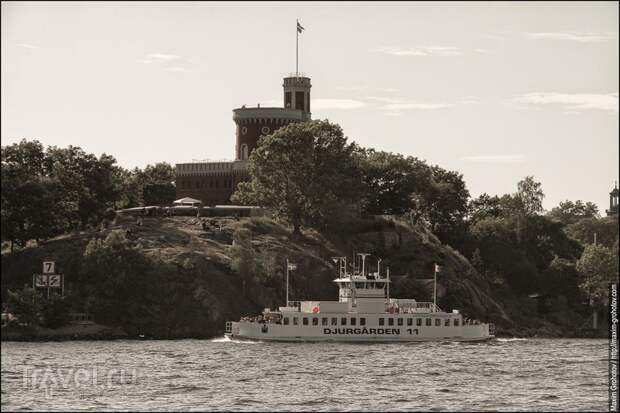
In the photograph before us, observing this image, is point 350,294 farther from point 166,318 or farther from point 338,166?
point 338,166

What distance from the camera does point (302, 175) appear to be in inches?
6811

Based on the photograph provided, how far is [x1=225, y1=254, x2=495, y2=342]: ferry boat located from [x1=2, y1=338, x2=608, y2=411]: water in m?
3.01

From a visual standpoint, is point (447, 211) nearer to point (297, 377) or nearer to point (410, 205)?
point (410, 205)

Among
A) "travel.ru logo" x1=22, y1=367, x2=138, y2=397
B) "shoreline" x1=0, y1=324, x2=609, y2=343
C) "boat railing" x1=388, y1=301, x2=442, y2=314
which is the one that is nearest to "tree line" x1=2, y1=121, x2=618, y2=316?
"shoreline" x1=0, y1=324, x2=609, y2=343

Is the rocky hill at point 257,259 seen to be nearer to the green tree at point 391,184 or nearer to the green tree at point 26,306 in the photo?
the green tree at point 26,306

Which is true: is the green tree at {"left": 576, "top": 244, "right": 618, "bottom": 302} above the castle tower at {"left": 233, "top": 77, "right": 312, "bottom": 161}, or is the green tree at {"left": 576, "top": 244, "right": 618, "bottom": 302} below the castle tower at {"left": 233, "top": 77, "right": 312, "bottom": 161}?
below

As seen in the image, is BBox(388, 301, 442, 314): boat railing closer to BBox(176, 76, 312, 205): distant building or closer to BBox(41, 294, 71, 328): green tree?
BBox(41, 294, 71, 328): green tree

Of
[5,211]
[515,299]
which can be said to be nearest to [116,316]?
[5,211]

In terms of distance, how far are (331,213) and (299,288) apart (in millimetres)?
19804

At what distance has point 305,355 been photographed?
116 m

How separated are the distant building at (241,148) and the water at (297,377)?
60844 millimetres

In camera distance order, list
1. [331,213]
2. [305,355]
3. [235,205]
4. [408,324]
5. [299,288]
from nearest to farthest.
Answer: [305,355] → [408,324] → [299,288] → [331,213] → [235,205]

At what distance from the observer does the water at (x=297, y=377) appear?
270 feet

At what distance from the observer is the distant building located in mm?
190000
